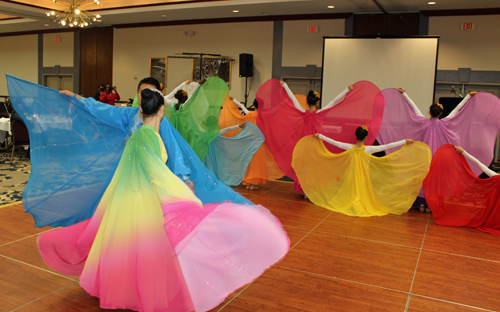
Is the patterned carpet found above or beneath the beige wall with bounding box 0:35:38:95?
beneath

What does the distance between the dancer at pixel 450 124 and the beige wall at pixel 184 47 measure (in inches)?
242

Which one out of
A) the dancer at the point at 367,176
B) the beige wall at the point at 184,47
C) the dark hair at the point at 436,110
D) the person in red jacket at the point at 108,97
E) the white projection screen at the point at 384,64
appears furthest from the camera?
the beige wall at the point at 184,47

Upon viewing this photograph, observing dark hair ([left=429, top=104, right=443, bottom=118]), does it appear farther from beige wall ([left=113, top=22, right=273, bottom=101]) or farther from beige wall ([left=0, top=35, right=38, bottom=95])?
beige wall ([left=0, top=35, right=38, bottom=95])

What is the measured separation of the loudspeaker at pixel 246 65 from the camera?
10281 millimetres

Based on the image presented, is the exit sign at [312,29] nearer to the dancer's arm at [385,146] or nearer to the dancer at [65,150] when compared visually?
the dancer's arm at [385,146]

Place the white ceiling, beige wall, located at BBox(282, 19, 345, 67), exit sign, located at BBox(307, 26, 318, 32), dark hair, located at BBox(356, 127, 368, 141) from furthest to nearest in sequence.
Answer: exit sign, located at BBox(307, 26, 318, 32) < beige wall, located at BBox(282, 19, 345, 67) < the white ceiling < dark hair, located at BBox(356, 127, 368, 141)

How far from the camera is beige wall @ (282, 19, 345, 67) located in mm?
9852

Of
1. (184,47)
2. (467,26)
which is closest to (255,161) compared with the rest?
(467,26)

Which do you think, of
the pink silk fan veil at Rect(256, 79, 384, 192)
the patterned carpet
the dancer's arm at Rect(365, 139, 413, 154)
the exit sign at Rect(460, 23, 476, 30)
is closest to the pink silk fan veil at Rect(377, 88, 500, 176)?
the pink silk fan veil at Rect(256, 79, 384, 192)

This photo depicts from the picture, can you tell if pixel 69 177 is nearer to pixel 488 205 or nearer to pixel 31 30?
pixel 488 205

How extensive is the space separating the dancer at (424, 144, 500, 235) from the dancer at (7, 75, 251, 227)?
3125mm

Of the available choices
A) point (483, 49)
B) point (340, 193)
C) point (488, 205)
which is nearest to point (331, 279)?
point (340, 193)

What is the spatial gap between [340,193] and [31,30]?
1459 cm

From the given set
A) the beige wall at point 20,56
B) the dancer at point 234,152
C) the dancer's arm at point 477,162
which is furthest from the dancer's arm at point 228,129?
the beige wall at point 20,56
